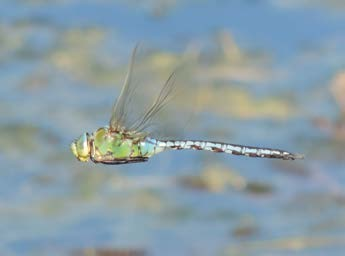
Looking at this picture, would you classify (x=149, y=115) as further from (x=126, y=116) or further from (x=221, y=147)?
(x=221, y=147)

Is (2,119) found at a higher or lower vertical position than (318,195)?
higher

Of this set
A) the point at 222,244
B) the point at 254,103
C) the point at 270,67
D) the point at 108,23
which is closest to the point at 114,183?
the point at 222,244

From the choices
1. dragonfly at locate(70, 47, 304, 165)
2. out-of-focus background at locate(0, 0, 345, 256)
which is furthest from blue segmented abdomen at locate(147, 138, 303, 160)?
out-of-focus background at locate(0, 0, 345, 256)

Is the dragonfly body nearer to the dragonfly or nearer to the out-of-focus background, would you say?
the dragonfly

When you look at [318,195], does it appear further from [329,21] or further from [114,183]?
[329,21]

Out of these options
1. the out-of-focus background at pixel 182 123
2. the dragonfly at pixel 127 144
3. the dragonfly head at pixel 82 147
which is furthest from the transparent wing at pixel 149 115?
the out-of-focus background at pixel 182 123
